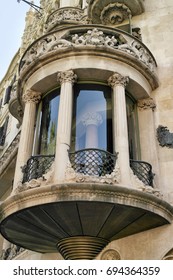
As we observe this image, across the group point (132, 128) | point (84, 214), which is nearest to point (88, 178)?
point (84, 214)

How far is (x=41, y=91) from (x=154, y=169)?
3.92m

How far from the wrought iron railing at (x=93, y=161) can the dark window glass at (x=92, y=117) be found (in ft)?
1.15

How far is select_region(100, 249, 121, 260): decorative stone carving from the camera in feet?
28.4

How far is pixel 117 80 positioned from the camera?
9203 mm

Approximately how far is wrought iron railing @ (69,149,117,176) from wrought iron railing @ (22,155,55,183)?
750mm

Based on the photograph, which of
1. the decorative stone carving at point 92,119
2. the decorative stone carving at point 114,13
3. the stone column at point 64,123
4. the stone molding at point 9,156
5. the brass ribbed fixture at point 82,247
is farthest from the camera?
the stone molding at point 9,156

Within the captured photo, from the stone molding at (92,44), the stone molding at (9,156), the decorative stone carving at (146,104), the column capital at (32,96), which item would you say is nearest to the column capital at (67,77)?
the stone molding at (92,44)

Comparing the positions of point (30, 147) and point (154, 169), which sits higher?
point (30, 147)

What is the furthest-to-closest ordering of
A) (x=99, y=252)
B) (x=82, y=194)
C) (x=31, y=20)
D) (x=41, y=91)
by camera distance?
(x=31, y=20) → (x=41, y=91) → (x=99, y=252) → (x=82, y=194)

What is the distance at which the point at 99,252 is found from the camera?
27.6 ft

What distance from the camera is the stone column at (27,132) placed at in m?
9.01

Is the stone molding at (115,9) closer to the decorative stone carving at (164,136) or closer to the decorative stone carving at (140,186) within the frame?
the decorative stone carving at (164,136)
